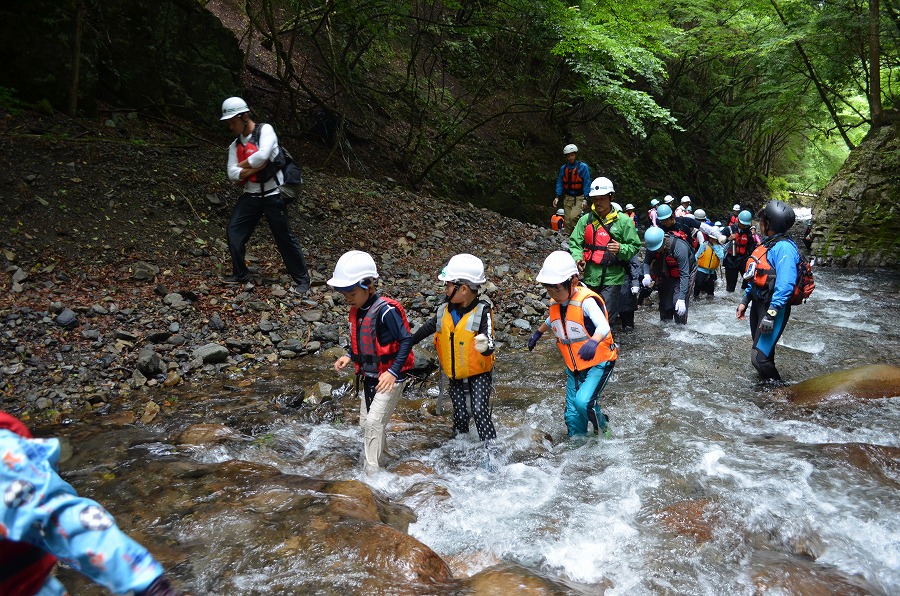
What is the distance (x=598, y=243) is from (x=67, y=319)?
6.52 meters

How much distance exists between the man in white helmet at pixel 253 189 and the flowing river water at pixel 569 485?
174cm

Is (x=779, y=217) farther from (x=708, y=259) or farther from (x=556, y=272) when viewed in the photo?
(x=708, y=259)

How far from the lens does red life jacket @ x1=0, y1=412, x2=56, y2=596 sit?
1.74m

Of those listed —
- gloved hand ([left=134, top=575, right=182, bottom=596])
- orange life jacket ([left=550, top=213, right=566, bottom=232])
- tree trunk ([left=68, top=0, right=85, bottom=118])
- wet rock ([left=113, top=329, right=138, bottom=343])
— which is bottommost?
wet rock ([left=113, top=329, right=138, bottom=343])

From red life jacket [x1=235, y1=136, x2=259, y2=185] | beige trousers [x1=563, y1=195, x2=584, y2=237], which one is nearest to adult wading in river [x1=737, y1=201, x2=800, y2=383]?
red life jacket [x1=235, y1=136, x2=259, y2=185]

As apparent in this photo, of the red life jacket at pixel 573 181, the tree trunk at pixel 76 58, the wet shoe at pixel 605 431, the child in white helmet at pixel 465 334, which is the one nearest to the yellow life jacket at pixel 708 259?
the red life jacket at pixel 573 181

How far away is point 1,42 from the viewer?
8.52m

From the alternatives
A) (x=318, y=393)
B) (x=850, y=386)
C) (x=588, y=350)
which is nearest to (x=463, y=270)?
(x=588, y=350)

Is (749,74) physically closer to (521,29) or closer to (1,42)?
(521,29)

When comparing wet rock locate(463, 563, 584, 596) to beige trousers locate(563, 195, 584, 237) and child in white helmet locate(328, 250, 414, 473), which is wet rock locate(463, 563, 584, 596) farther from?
beige trousers locate(563, 195, 584, 237)

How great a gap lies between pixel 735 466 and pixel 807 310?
27.2 ft

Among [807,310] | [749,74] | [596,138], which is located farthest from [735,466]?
[749,74]

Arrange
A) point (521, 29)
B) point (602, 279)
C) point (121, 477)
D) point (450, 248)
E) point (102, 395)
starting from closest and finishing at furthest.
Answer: point (121, 477) < point (102, 395) < point (602, 279) < point (450, 248) < point (521, 29)

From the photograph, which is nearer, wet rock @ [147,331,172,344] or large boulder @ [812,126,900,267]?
wet rock @ [147,331,172,344]
